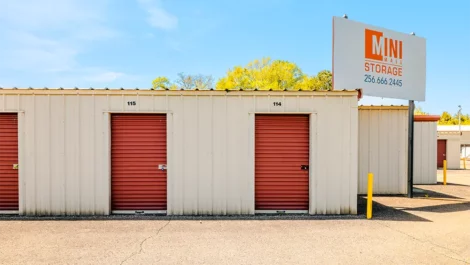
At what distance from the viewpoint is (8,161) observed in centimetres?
846

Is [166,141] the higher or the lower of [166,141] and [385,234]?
the higher

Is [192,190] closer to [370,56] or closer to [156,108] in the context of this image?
[156,108]

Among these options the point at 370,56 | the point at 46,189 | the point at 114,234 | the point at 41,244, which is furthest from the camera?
the point at 370,56

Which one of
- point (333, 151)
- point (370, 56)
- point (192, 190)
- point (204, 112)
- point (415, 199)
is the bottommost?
point (415, 199)

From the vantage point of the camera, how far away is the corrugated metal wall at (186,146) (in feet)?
27.1

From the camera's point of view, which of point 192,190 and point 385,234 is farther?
point 192,190

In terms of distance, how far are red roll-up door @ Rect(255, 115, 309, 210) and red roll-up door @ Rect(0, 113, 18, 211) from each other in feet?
21.3

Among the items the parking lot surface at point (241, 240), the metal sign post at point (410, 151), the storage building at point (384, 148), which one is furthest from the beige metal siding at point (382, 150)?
the parking lot surface at point (241, 240)

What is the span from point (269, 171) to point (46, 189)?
5.93 m

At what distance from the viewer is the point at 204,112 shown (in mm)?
8398

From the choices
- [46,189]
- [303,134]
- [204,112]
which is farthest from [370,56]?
[46,189]

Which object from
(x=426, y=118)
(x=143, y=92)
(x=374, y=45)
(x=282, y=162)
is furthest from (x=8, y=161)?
(x=426, y=118)

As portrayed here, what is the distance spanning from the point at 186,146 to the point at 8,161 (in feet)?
15.8

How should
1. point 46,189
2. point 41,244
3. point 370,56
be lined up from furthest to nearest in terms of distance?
point 370,56, point 46,189, point 41,244
